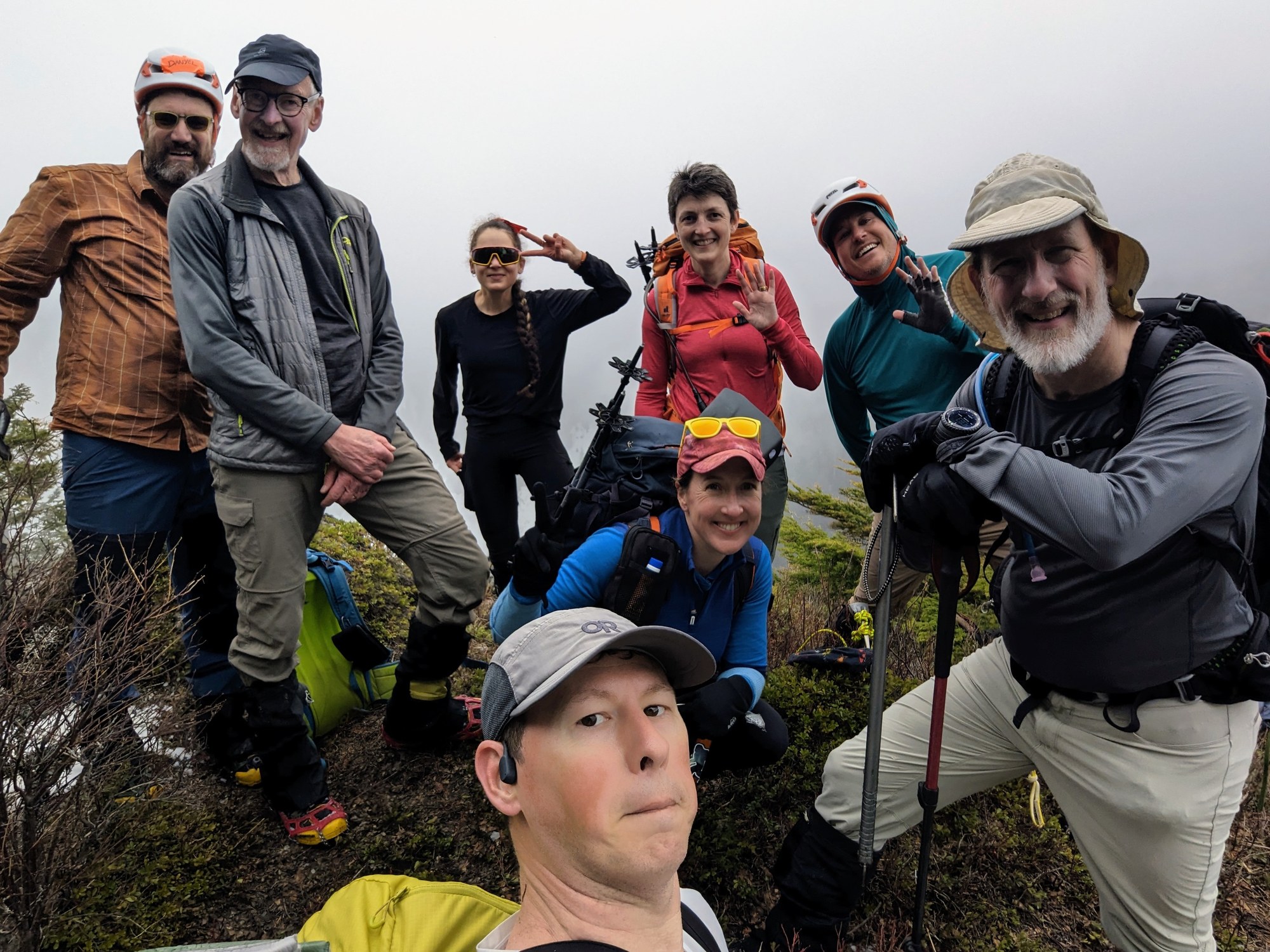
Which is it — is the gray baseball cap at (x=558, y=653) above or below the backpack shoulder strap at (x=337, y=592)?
above

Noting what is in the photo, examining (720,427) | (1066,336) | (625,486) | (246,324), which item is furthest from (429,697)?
(1066,336)

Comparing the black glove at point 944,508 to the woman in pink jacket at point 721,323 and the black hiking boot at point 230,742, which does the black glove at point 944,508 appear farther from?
the black hiking boot at point 230,742

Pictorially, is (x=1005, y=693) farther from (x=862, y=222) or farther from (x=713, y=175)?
(x=713, y=175)

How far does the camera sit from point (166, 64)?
3826 millimetres

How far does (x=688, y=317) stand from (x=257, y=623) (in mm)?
2999

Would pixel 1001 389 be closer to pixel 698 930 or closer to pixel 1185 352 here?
pixel 1185 352

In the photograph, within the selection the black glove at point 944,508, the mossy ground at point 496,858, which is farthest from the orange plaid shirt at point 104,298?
the black glove at point 944,508

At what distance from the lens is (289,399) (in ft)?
10.7

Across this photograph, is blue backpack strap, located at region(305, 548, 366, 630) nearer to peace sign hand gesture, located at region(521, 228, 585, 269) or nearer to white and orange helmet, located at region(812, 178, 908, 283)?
peace sign hand gesture, located at region(521, 228, 585, 269)

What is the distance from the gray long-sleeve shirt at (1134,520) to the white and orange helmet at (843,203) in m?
2.03

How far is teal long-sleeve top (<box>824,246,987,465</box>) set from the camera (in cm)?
411

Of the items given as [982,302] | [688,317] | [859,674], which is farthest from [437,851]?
[982,302]

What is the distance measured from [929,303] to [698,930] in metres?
3.27

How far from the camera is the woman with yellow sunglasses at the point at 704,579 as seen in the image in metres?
3.07
